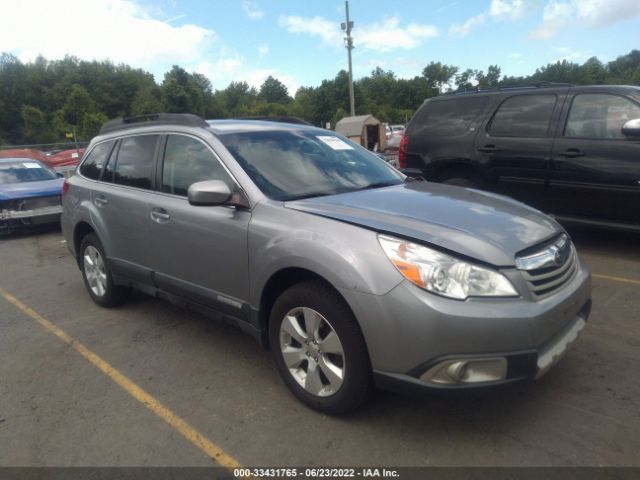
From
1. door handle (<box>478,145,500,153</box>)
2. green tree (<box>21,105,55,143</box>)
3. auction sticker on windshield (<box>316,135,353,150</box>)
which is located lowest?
door handle (<box>478,145,500,153</box>)

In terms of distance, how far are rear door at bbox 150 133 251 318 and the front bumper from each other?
1.06m

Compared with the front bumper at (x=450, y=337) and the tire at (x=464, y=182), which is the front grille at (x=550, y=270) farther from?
the tire at (x=464, y=182)

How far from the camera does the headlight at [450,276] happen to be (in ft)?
7.70

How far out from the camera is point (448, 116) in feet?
21.7

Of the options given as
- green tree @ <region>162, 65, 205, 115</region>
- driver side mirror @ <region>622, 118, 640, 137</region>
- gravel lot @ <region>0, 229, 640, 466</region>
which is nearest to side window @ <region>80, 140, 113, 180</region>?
gravel lot @ <region>0, 229, 640, 466</region>

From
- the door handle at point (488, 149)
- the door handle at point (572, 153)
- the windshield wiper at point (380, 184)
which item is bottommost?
the windshield wiper at point (380, 184)

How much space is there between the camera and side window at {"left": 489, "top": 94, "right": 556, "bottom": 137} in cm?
582

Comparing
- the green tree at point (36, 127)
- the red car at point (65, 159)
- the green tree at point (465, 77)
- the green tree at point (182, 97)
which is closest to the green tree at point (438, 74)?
the green tree at point (465, 77)

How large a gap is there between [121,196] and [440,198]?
2.70 metres

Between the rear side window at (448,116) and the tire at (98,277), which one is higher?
the rear side window at (448,116)

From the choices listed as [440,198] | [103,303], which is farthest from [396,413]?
[103,303]

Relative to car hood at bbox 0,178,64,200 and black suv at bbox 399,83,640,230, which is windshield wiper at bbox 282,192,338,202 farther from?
car hood at bbox 0,178,64,200

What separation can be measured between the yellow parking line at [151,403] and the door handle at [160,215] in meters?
1.14

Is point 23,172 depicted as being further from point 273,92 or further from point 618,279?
point 273,92
